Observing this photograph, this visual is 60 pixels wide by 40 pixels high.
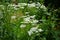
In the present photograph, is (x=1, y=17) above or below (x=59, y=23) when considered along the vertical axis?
above

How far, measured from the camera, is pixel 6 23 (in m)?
3.03

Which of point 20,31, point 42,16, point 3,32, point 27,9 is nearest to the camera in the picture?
point 3,32

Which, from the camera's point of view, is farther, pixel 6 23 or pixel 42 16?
pixel 42 16

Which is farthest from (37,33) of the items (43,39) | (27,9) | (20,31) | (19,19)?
(27,9)

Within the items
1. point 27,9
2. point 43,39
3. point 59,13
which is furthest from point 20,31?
point 59,13

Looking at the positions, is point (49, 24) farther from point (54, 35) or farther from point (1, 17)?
point (1, 17)

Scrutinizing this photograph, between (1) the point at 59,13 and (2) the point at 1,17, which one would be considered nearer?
(2) the point at 1,17

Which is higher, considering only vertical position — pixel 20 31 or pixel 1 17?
pixel 1 17

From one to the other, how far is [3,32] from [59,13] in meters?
1.22

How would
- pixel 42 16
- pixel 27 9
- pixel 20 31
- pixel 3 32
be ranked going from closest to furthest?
pixel 3 32, pixel 20 31, pixel 42 16, pixel 27 9

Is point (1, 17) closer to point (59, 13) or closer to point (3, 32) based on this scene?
point (3, 32)

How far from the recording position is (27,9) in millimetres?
3723

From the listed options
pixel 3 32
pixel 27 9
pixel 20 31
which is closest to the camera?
pixel 3 32

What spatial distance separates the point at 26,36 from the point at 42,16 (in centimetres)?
51
